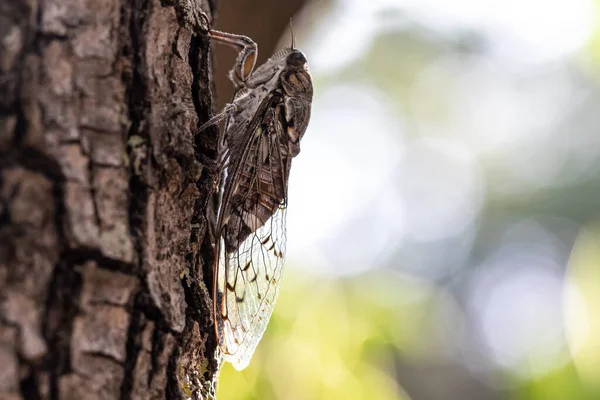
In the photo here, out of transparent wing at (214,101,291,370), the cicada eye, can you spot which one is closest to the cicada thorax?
transparent wing at (214,101,291,370)

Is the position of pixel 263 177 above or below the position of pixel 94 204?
above

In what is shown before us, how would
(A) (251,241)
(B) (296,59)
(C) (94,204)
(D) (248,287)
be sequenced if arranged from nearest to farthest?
(C) (94,204) < (D) (248,287) < (A) (251,241) < (B) (296,59)

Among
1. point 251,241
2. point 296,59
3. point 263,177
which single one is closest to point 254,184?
point 263,177

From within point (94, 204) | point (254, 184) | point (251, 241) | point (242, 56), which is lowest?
point (94, 204)

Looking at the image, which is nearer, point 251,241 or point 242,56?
point 251,241

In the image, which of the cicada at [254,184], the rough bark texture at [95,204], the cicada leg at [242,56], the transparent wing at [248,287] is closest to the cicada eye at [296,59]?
the cicada at [254,184]

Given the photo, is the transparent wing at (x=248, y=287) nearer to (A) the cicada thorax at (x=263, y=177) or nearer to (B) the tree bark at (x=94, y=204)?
(A) the cicada thorax at (x=263, y=177)

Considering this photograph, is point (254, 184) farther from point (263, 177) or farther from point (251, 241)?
point (251, 241)
